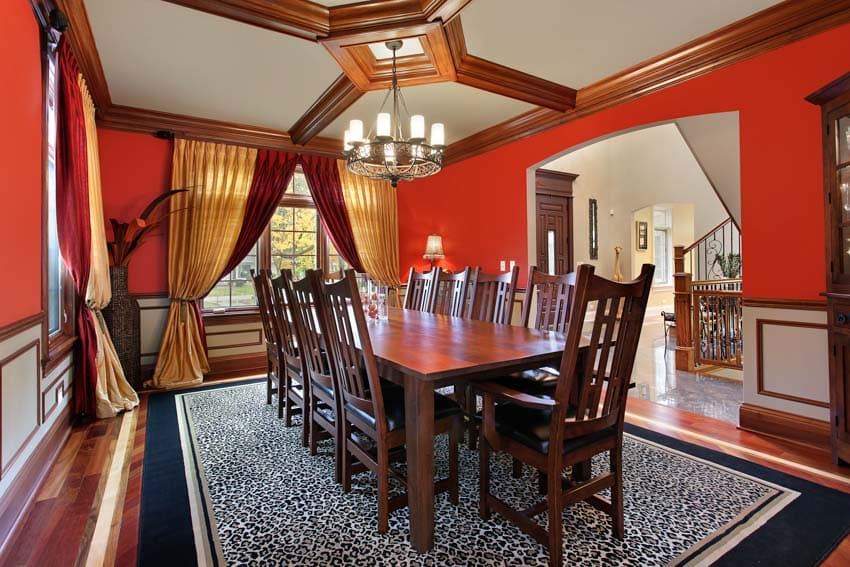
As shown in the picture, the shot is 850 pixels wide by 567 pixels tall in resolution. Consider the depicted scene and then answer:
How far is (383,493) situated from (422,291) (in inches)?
84.4

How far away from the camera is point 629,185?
26.9 ft

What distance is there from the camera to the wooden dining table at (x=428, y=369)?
161cm

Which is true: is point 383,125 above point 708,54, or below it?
below

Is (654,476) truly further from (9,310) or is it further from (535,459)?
(9,310)

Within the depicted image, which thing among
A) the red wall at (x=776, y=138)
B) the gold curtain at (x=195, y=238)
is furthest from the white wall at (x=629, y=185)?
the gold curtain at (x=195, y=238)

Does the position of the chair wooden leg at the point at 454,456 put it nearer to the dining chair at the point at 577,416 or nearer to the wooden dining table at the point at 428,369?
the dining chair at the point at 577,416

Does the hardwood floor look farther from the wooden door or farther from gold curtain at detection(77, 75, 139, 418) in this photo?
the wooden door

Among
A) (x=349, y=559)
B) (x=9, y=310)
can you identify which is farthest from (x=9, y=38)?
(x=349, y=559)

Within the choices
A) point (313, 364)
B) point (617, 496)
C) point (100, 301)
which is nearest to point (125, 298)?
point (100, 301)

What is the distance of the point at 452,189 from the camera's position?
5531 millimetres

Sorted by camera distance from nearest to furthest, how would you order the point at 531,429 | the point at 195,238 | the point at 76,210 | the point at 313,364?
the point at 531,429 < the point at 313,364 < the point at 76,210 < the point at 195,238

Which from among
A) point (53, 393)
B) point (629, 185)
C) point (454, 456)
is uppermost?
point (629, 185)

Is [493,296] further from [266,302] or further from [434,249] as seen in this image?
[434,249]

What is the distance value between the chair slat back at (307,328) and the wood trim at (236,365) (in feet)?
7.86
